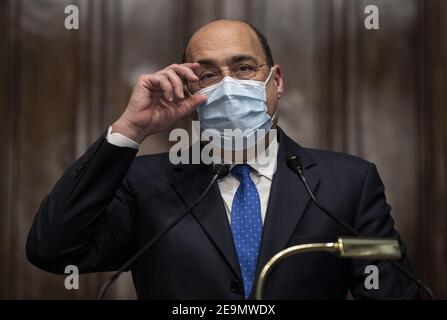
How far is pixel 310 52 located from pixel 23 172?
0.95 m

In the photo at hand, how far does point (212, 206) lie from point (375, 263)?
1.19 ft

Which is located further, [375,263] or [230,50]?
[230,50]

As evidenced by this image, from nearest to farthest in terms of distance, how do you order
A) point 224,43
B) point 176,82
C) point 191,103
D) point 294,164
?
point 294,164 < point 176,82 < point 191,103 < point 224,43

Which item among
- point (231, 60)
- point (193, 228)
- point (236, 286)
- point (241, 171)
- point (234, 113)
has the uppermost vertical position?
point (231, 60)

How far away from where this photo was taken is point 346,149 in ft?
5.52

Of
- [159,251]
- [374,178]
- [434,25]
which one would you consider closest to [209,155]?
[159,251]

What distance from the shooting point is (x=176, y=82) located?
1.12m

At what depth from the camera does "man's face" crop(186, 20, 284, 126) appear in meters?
1.30

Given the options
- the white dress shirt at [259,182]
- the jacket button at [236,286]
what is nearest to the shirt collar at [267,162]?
the white dress shirt at [259,182]

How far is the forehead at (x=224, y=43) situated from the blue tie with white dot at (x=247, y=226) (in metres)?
0.29

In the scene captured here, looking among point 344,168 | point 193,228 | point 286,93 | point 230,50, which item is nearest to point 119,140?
point 193,228

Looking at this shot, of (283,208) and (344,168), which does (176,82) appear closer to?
(283,208)

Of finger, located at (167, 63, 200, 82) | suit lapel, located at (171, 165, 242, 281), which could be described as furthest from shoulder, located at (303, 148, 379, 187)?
finger, located at (167, 63, 200, 82)
